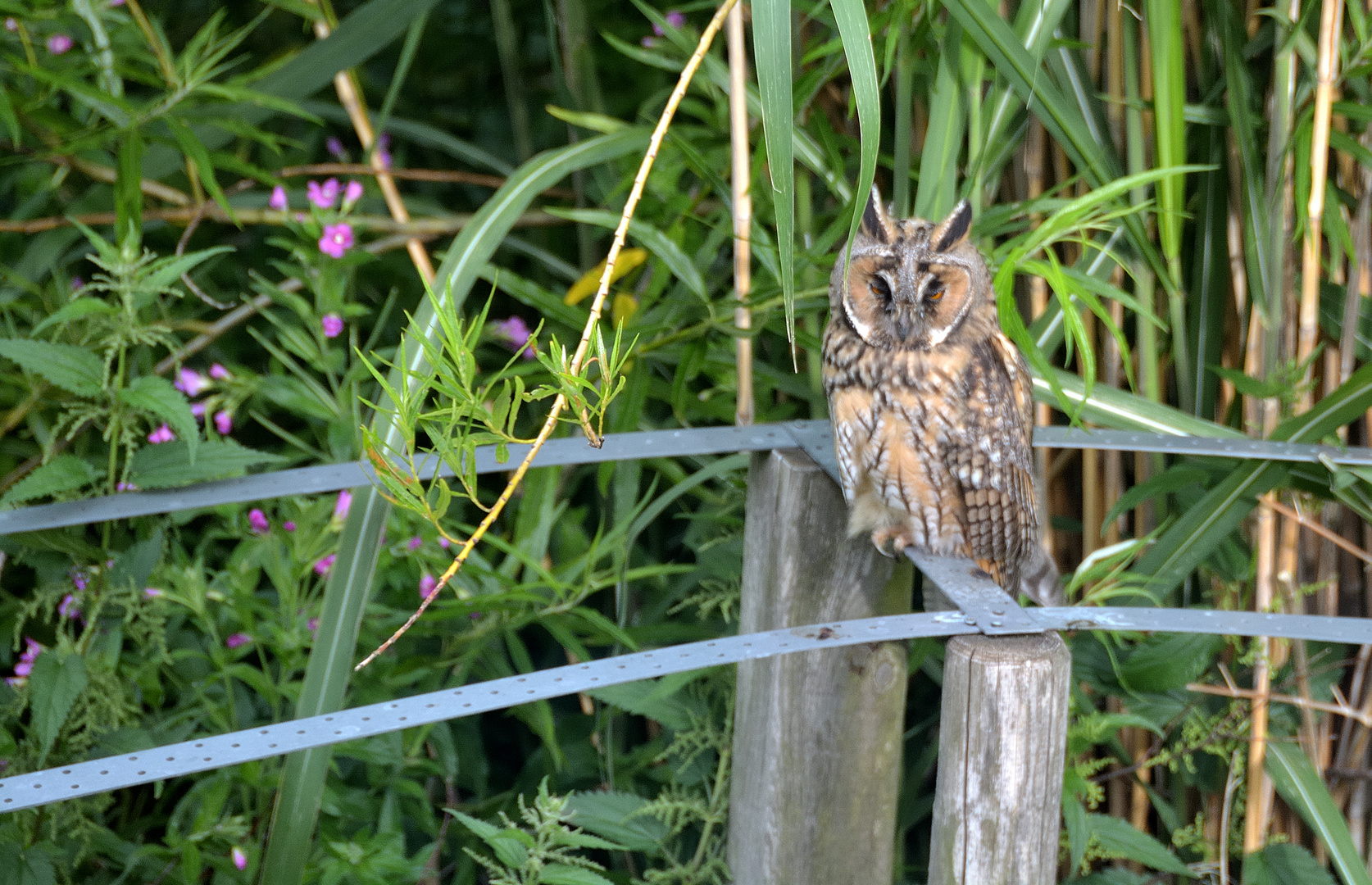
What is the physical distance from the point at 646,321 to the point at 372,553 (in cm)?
59

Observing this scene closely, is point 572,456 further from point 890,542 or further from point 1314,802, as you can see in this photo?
point 1314,802

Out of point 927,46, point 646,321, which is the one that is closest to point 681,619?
point 646,321

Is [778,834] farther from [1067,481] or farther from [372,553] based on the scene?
[1067,481]

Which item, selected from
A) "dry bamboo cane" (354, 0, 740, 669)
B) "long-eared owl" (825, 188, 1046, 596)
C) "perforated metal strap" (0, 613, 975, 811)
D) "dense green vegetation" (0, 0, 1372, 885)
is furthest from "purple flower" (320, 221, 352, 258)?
"perforated metal strap" (0, 613, 975, 811)

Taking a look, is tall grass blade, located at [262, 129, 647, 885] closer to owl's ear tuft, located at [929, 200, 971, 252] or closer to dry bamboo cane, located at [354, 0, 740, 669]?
dry bamboo cane, located at [354, 0, 740, 669]

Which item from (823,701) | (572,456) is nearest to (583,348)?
→ (572,456)

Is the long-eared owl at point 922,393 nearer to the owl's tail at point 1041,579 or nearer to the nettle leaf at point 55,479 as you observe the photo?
the owl's tail at point 1041,579

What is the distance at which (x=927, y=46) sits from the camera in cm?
141

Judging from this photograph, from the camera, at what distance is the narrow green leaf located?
1.33 m

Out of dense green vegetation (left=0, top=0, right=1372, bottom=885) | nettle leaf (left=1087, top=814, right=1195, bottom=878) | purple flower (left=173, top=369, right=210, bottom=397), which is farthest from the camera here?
purple flower (left=173, top=369, right=210, bottom=397)

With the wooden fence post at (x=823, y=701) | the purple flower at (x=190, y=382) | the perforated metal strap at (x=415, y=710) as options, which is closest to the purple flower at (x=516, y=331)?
the purple flower at (x=190, y=382)

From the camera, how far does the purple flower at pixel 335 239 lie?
56.7 inches

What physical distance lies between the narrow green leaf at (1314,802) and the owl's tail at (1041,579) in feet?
1.05

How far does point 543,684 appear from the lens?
0.78 meters
